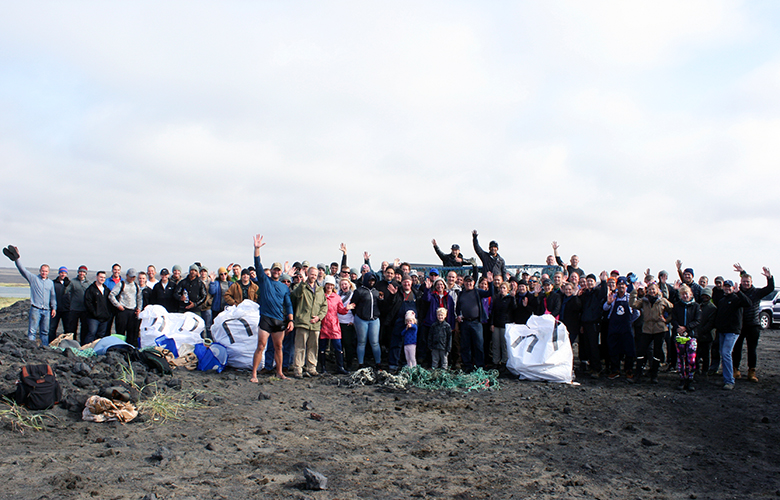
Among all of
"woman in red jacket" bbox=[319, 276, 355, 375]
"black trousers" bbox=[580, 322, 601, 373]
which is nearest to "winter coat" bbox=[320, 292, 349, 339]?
"woman in red jacket" bbox=[319, 276, 355, 375]

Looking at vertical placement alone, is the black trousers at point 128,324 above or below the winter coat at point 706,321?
below

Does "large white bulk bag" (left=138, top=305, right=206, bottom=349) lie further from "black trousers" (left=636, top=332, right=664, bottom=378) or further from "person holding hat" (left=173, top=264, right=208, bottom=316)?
"black trousers" (left=636, top=332, right=664, bottom=378)

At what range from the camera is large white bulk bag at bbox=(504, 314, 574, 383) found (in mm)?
8680

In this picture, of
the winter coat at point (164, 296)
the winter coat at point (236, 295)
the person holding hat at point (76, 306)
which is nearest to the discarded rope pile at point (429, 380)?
the winter coat at point (236, 295)

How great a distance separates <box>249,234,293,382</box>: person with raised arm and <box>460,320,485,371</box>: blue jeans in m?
3.34

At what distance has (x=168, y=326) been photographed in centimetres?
978

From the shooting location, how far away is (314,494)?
4180mm

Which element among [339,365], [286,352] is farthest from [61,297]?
[339,365]

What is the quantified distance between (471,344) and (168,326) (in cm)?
583

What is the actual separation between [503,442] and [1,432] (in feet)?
17.4

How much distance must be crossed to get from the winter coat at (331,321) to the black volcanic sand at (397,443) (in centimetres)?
114

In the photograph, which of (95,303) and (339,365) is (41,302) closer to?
(95,303)

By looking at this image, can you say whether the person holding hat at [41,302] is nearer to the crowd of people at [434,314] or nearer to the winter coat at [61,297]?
the crowd of people at [434,314]

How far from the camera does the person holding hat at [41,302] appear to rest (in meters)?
10.2
